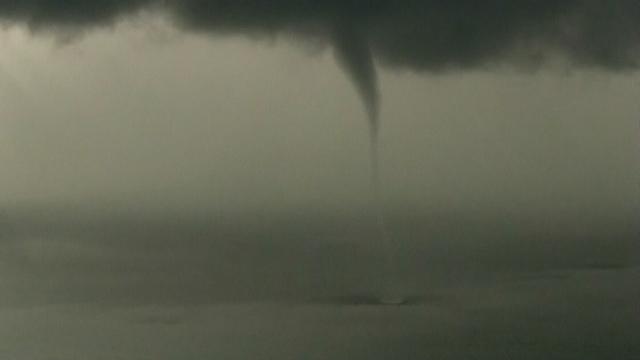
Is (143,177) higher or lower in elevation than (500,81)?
lower

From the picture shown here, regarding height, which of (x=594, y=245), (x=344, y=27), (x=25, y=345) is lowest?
(x=25, y=345)

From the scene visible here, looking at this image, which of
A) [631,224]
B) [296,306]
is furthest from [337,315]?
[631,224]

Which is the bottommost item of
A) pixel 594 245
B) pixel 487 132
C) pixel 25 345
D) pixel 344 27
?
pixel 25 345

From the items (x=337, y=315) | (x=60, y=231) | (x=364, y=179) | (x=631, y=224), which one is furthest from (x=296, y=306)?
(x=631, y=224)

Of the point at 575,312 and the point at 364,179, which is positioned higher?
the point at 364,179

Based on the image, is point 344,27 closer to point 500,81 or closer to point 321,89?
point 321,89

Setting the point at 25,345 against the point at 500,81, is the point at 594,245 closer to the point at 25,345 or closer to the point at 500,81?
the point at 500,81

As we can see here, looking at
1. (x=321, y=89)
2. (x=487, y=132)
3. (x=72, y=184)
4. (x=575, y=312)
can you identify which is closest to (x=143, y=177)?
(x=72, y=184)
